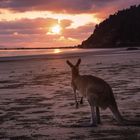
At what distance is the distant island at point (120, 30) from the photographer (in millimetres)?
98688

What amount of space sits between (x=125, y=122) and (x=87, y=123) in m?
Result: 0.85

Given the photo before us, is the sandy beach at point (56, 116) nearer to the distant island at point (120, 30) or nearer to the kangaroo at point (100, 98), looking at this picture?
the kangaroo at point (100, 98)

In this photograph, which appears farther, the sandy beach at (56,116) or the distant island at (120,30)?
the distant island at (120,30)

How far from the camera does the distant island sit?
9869 cm

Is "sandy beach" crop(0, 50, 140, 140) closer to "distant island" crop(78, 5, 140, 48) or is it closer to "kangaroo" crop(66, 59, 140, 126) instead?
"kangaroo" crop(66, 59, 140, 126)

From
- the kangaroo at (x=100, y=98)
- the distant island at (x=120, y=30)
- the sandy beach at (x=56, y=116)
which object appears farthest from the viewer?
the distant island at (x=120, y=30)

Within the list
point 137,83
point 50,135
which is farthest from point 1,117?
point 137,83

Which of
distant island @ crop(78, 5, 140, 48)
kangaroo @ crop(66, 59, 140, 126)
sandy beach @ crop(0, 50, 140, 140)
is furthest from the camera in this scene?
distant island @ crop(78, 5, 140, 48)

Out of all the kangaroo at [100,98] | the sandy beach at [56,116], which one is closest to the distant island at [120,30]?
the sandy beach at [56,116]

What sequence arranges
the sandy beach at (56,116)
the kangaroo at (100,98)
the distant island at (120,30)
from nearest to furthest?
1. the sandy beach at (56,116)
2. the kangaroo at (100,98)
3. the distant island at (120,30)

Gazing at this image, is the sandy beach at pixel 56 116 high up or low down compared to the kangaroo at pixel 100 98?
down

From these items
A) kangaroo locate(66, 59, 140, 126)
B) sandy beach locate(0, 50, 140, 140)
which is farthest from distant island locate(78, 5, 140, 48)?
kangaroo locate(66, 59, 140, 126)

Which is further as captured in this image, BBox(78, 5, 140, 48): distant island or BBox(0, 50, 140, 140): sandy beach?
BBox(78, 5, 140, 48): distant island

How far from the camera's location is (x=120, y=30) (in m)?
103
